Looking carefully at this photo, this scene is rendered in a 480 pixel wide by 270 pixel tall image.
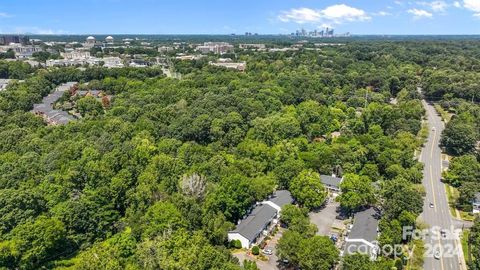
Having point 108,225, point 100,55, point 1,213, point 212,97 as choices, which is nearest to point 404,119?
point 212,97

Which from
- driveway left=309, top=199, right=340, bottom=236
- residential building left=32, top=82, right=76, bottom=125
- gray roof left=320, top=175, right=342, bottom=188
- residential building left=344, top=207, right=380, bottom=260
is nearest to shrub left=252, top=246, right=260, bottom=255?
driveway left=309, top=199, right=340, bottom=236

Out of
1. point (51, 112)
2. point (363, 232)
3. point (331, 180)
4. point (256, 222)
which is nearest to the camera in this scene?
point (363, 232)

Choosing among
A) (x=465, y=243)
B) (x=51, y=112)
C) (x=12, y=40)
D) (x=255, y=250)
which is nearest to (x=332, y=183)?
(x=465, y=243)

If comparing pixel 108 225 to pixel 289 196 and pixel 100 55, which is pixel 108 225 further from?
pixel 100 55

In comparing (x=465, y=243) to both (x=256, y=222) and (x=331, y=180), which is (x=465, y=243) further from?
(x=256, y=222)

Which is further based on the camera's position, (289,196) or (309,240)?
(289,196)

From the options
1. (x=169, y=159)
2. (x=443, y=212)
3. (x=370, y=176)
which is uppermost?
(x=169, y=159)

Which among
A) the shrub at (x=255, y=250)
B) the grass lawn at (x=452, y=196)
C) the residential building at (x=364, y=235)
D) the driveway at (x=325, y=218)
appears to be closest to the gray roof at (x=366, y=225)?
the residential building at (x=364, y=235)
